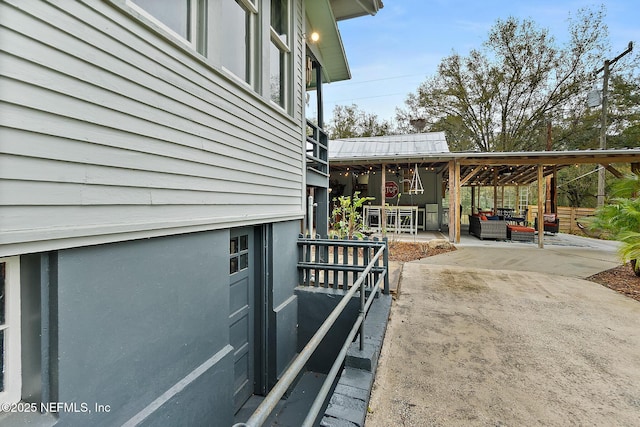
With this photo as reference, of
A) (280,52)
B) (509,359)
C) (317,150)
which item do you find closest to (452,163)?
(317,150)

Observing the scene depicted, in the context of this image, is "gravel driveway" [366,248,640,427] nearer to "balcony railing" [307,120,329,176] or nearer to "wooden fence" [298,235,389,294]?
"wooden fence" [298,235,389,294]

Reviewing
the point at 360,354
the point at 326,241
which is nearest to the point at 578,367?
the point at 360,354

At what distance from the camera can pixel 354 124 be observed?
993 inches

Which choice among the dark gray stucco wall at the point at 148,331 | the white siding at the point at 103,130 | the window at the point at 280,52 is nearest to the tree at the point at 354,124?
the window at the point at 280,52

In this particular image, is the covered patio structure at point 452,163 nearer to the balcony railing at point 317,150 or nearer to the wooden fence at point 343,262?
the balcony railing at point 317,150

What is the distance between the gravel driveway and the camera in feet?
6.65

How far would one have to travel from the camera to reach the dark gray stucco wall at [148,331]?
144 cm

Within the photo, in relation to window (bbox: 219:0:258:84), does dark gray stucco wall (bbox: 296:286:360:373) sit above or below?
below

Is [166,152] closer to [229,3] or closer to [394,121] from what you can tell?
[229,3]

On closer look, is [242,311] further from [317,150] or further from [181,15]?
[317,150]

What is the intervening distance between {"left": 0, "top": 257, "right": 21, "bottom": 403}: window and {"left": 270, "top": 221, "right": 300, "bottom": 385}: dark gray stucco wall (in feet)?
8.12

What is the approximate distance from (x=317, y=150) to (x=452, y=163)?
214 inches

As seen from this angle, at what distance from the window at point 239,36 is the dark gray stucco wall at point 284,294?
6.26 ft

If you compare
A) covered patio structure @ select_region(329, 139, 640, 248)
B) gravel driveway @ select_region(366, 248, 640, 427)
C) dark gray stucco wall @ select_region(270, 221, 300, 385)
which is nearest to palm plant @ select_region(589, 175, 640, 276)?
gravel driveway @ select_region(366, 248, 640, 427)
